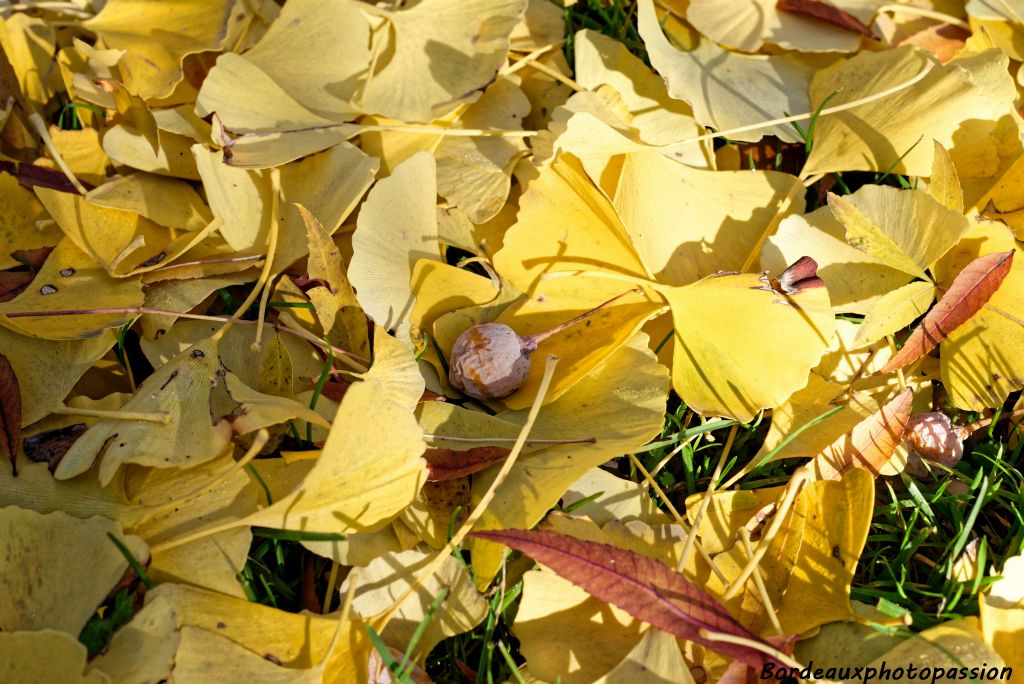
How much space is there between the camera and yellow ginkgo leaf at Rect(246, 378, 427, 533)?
2.24 ft

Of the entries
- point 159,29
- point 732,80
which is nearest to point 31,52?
point 159,29

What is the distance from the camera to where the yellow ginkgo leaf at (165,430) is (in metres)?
0.71

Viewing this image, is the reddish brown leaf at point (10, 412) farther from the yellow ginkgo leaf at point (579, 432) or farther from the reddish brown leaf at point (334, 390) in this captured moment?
the yellow ginkgo leaf at point (579, 432)

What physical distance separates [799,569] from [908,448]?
20cm

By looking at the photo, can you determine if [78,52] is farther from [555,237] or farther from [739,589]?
[739,589]

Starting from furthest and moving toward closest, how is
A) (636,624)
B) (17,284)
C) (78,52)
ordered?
(78,52)
(17,284)
(636,624)

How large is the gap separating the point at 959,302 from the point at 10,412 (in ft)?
2.85

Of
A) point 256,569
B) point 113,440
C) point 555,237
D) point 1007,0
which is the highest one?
point 1007,0

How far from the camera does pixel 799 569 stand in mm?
Result: 771

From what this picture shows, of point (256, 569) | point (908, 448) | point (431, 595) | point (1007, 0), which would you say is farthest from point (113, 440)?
point (1007, 0)

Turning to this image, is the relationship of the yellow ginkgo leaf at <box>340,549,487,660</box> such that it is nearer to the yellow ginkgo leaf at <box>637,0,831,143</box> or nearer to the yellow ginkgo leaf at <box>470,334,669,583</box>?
the yellow ginkgo leaf at <box>470,334,669,583</box>

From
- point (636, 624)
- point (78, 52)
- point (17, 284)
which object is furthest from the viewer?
point (78, 52)

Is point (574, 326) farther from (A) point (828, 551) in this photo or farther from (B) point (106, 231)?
(B) point (106, 231)

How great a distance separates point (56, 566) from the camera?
2.18ft
